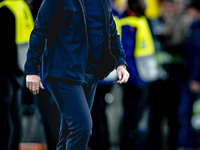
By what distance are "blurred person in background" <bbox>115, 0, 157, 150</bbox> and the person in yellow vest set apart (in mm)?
1136

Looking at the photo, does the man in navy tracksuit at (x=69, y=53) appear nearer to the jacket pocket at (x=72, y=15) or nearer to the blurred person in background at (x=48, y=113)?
the jacket pocket at (x=72, y=15)

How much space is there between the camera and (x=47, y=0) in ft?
8.50

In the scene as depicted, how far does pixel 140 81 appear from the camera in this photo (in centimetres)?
463

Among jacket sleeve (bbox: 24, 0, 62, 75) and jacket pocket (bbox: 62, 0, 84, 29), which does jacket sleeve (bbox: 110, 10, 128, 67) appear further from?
jacket sleeve (bbox: 24, 0, 62, 75)

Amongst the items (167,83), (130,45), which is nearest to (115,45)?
(130,45)

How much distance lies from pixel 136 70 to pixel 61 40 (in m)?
2.06

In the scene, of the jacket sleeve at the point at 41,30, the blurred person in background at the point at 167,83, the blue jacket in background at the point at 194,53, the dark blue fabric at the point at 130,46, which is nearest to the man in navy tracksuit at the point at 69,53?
the jacket sleeve at the point at 41,30

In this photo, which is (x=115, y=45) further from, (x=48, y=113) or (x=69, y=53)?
(x=48, y=113)

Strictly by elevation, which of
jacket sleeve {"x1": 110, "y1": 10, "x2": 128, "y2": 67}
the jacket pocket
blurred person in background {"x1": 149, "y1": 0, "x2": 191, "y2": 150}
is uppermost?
the jacket pocket

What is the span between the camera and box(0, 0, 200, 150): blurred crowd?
12.8ft

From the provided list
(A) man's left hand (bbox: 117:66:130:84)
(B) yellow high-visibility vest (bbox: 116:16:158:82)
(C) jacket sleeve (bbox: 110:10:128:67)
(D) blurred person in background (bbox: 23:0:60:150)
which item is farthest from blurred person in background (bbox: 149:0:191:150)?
(A) man's left hand (bbox: 117:66:130:84)

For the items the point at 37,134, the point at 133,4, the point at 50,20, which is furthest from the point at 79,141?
the point at 133,4

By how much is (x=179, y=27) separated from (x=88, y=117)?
3.00 meters

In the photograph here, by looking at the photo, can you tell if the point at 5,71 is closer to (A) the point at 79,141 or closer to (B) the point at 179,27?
(A) the point at 79,141
